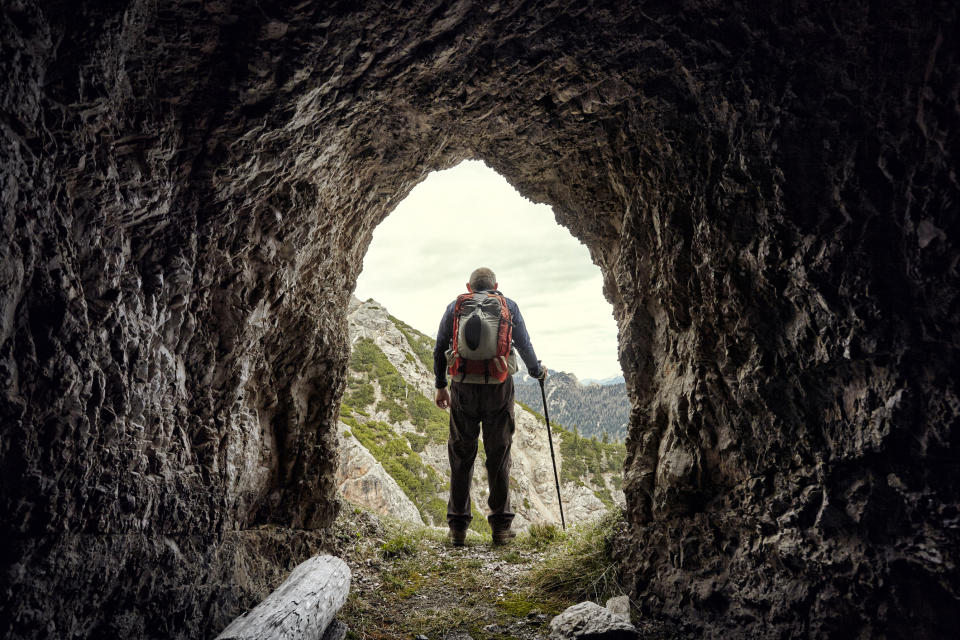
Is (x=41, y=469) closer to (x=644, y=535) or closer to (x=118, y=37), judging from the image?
(x=118, y=37)

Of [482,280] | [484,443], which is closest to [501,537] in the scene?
[484,443]

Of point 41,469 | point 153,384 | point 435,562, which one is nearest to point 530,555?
point 435,562

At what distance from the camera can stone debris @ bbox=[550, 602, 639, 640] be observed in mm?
3781

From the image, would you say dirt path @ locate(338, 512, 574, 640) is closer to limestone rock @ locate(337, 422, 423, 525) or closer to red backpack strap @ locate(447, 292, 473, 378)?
red backpack strap @ locate(447, 292, 473, 378)

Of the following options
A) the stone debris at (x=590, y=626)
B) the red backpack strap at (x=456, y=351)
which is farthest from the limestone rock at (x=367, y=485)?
the stone debris at (x=590, y=626)

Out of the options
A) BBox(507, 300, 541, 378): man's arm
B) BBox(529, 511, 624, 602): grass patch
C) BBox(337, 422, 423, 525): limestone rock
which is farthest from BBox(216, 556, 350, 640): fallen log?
BBox(337, 422, 423, 525): limestone rock

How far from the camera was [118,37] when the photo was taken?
2.52m

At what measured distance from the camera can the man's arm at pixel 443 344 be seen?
297 inches

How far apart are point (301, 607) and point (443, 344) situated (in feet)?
14.7

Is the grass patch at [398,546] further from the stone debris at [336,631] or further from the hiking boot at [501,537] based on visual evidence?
the stone debris at [336,631]

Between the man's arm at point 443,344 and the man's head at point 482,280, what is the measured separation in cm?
50

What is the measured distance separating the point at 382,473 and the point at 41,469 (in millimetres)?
13831

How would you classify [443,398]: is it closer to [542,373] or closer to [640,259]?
[542,373]

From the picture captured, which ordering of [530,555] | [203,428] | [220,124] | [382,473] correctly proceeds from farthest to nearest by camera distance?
[382,473] → [530,555] → [203,428] → [220,124]
